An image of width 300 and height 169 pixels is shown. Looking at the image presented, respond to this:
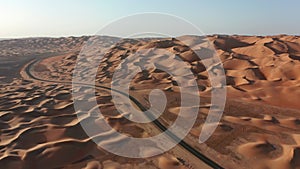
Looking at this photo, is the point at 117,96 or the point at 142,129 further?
the point at 117,96

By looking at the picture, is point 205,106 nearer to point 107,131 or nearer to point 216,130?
point 216,130

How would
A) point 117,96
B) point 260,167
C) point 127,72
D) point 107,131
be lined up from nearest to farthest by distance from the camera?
point 260,167 < point 107,131 < point 117,96 < point 127,72

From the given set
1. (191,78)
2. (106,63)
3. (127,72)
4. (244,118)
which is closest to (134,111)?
(244,118)

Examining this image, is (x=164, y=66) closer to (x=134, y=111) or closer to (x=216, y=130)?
(x=134, y=111)

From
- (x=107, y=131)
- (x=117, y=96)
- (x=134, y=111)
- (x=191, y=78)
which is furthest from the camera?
(x=191, y=78)

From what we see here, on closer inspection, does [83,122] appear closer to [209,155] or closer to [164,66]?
[209,155]

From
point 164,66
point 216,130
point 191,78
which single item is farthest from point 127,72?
point 216,130

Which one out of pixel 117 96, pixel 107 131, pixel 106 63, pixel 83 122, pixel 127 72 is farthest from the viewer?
pixel 106 63

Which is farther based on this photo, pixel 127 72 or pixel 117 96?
pixel 127 72

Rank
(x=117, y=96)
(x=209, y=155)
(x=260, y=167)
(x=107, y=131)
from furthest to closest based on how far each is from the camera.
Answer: (x=117, y=96)
(x=107, y=131)
(x=209, y=155)
(x=260, y=167)
